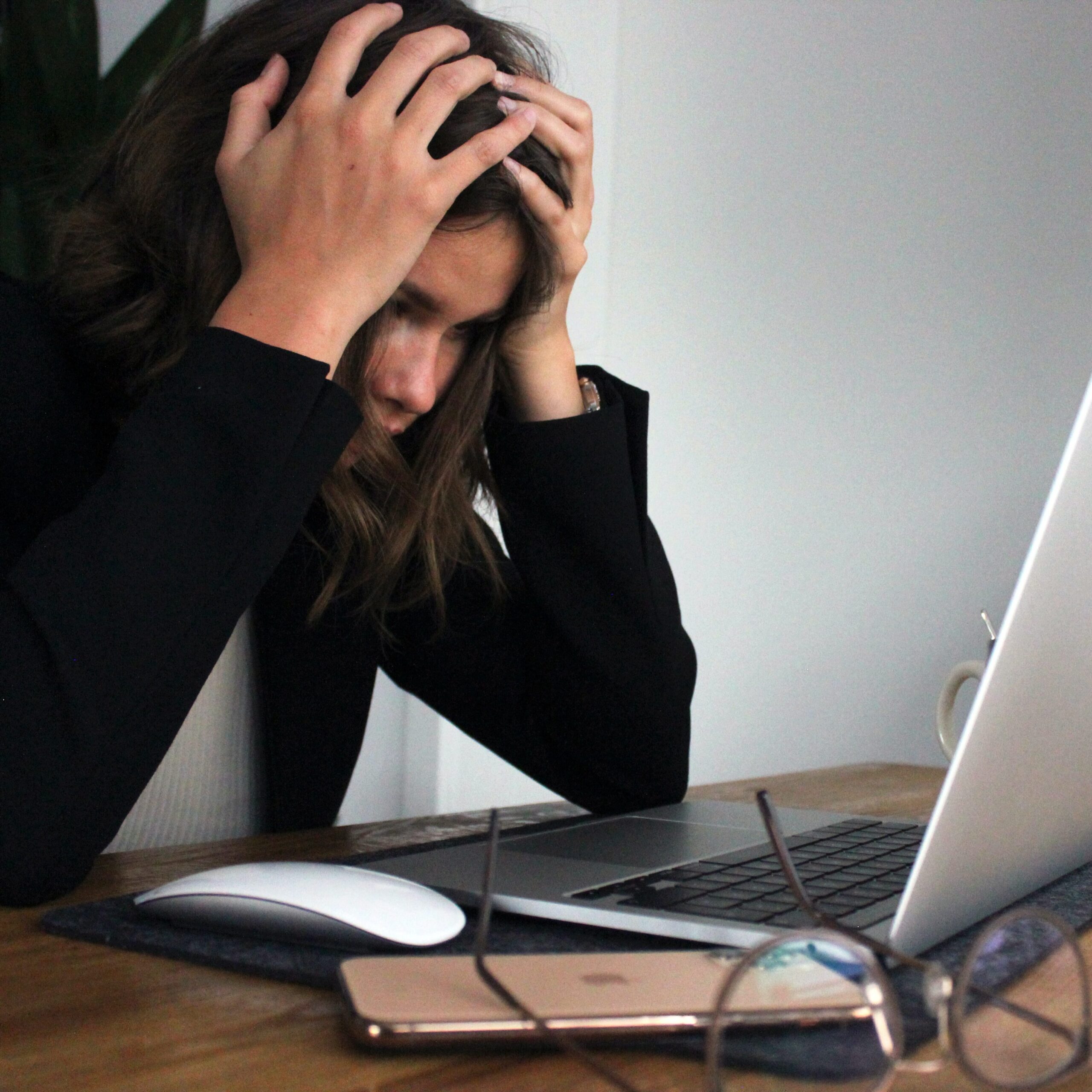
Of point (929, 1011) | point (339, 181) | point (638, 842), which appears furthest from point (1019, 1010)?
point (339, 181)

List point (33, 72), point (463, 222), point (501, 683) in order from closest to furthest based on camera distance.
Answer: point (463, 222), point (501, 683), point (33, 72)

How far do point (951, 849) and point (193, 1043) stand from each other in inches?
10.6

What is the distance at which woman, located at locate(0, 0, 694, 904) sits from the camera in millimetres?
598

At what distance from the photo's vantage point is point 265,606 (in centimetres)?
100

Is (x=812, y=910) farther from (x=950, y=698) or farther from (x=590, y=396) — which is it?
(x=590, y=396)

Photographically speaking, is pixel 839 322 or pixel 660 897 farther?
pixel 839 322

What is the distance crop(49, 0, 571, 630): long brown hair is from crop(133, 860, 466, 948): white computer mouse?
42 centimetres

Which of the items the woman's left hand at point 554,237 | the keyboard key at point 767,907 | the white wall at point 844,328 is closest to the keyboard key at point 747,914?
the keyboard key at point 767,907

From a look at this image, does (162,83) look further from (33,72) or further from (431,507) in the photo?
(33,72)

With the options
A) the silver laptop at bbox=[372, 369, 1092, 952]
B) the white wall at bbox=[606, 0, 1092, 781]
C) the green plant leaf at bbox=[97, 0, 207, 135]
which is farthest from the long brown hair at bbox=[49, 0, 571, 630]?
the white wall at bbox=[606, 0, 1092, 781]

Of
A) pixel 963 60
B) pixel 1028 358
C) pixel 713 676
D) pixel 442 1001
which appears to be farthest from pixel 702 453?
pixel 442 1001

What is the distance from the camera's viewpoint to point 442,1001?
1.24 feet

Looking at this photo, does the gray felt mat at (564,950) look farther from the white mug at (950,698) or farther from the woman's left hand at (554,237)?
the woman's left hand at (554,237)

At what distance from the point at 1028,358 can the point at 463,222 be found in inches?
64.4
